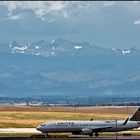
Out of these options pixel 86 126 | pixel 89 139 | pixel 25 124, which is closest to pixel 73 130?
pixel 86 126

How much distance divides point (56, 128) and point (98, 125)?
998 centimetres

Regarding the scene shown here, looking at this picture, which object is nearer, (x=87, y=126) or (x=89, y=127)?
(x=89, y=127)

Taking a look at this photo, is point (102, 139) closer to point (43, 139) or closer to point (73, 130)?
point (43, 139)

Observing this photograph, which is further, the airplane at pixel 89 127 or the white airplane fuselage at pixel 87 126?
the white airplane fuselage at pixel 87 126

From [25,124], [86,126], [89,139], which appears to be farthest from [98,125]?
[25,124]

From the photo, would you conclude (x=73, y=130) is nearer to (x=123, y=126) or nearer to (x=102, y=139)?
(x=123, y=126)

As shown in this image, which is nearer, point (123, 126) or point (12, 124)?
point (123, 126)

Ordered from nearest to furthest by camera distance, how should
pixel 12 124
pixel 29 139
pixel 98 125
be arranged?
pixel 29 139 → pixel 98 125 → pixel 12 124

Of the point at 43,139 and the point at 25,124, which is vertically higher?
the point at 25,124

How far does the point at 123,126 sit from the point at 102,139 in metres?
24.0

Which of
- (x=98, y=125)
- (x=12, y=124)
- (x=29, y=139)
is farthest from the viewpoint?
(x=12, y=124)

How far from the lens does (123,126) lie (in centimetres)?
15150

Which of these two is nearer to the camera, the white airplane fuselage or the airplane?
the airplane

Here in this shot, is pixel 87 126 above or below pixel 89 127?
above
